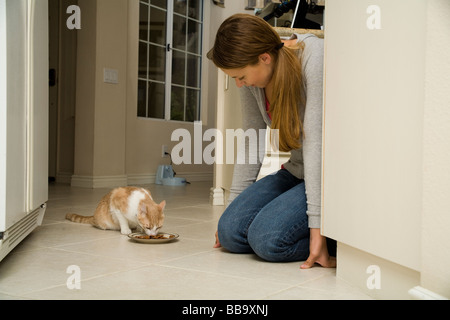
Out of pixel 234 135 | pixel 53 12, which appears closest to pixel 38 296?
pixel 234 135

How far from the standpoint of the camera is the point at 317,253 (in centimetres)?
146

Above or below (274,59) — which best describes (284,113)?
below

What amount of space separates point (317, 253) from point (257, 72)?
610mm

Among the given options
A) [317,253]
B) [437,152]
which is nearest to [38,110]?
[317,253]

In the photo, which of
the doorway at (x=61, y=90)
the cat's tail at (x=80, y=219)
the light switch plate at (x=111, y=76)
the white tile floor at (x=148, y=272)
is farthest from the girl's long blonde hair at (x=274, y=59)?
the doorway at (x=61, y=90)

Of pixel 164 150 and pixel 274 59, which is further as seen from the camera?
pixel 164 150

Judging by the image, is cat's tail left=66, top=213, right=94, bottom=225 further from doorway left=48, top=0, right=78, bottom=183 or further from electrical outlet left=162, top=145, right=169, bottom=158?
electrical outlet left=162, top=145, right=169, bottom=158

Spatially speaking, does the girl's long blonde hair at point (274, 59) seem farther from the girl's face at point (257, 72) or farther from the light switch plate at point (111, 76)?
the light switch plate at point (111, 76)

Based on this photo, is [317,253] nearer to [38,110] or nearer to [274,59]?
[274,59]

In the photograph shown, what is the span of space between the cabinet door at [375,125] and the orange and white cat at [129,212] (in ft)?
2.97

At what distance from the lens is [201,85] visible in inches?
232

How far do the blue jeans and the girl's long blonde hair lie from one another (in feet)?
0.68

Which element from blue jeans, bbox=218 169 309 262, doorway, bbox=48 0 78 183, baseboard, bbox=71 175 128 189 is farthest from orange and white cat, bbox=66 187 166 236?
doorway, bbox=48 0 78 183
